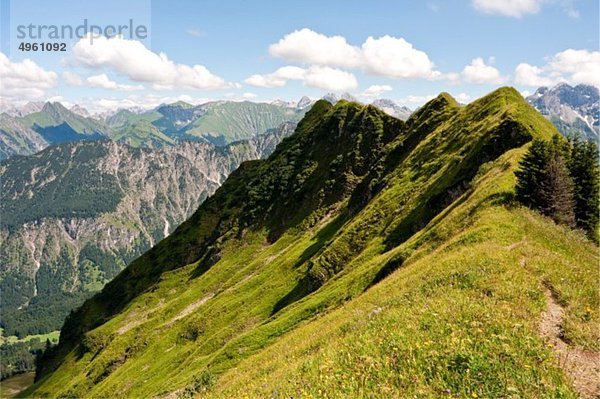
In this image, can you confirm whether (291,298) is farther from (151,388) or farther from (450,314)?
(450,314)

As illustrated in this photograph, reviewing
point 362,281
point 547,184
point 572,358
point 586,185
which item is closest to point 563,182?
point 547,184

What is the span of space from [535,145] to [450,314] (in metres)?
31.4

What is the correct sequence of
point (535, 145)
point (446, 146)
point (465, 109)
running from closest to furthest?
point (535, 145), point (446, 146), point (465, 109)

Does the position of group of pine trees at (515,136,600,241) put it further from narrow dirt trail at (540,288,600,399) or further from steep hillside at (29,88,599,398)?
narrow dirt trail at (540,288,600,399)

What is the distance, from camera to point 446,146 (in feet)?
298

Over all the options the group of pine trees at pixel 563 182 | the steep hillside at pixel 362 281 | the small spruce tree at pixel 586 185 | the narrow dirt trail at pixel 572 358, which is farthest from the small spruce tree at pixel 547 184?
the narrow dirt trail at pixel 572 358

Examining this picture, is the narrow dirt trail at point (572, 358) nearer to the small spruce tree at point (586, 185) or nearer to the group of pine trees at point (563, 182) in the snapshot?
the group of pine trees at point (563, 182)

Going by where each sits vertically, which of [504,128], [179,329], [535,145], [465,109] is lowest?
[179,329]

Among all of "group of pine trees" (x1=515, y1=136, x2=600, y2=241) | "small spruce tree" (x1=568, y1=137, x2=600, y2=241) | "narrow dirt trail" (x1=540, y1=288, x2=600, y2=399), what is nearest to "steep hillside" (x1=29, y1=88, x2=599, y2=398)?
"narrow dirt trail" (x1=540, y1=288, x2=600, y2=399)

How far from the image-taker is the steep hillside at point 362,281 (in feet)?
43.9

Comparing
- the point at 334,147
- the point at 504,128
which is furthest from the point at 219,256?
the point at 504,128

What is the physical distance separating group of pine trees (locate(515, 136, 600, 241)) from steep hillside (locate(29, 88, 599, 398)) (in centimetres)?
258

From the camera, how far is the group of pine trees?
125ft

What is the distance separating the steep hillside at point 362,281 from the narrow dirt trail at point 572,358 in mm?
379
